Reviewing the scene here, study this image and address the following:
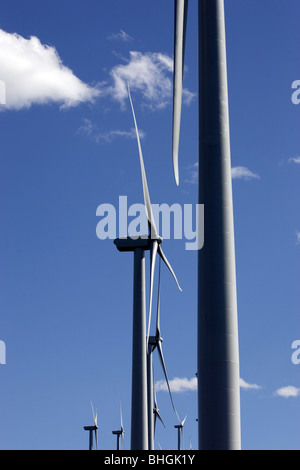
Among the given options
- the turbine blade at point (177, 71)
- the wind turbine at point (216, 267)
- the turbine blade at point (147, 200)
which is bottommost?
the wind turbine at point (216, 267)

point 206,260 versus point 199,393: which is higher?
point 206,260

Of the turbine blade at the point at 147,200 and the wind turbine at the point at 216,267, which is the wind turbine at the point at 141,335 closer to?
the turbine blade at the point at 147,200

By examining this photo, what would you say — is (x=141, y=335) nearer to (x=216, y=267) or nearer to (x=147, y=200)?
(x=147, y=200)

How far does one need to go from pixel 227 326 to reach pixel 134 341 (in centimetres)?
3697

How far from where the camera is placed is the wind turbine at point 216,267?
1794 cm

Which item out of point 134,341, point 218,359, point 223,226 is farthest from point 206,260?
point 134,341

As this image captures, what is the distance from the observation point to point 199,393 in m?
18.3

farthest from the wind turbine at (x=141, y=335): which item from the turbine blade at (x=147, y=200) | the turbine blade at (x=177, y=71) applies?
the turbine blade at (x=177, y=71)

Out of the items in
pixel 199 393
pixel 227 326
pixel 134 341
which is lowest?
A: pixel 199 393

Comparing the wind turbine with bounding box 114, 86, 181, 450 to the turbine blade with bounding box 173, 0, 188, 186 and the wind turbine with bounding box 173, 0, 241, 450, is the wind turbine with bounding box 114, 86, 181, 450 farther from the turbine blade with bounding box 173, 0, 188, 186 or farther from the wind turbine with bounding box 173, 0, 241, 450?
the wind turbine with bounding box 173, 0, 241, 450

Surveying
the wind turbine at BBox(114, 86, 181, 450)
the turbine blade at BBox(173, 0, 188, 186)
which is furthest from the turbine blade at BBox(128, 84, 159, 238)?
the turbine blade at BBox(173, 0, 188, 186)

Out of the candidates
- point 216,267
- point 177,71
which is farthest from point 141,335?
point 216,267
